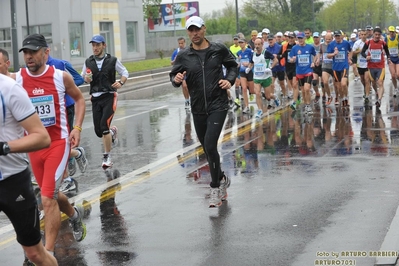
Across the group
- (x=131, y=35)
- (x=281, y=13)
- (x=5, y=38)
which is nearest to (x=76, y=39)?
(x=5, y=38)

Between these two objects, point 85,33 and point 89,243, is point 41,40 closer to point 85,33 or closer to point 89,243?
point 89,243

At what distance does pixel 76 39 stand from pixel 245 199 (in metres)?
42.8

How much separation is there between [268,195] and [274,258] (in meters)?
2.68

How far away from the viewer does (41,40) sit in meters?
6.99

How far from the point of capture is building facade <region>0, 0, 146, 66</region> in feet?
160

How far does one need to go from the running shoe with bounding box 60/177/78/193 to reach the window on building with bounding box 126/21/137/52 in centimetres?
4805

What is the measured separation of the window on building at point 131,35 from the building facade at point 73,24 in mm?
74

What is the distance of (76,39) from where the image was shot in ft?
167

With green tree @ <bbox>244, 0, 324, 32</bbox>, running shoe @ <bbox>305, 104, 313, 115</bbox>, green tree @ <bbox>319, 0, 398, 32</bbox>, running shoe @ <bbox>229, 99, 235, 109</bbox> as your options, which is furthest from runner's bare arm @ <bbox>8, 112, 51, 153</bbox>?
green tree @ <bbox>319, 0, 398, 32</bbox>

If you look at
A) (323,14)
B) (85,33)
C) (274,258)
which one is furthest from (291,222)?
(323,14)

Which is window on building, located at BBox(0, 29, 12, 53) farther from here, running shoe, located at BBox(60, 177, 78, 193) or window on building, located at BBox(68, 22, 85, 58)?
running shoe, located at BBox(60, 177, 78, 193)

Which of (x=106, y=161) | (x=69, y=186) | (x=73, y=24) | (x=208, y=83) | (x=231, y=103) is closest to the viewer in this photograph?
(x=208, y=83)

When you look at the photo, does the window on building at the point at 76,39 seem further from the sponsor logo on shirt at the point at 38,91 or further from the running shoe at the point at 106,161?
the sponsor logo on shirt at the point at 38,91

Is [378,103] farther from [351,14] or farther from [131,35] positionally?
[351,14]
